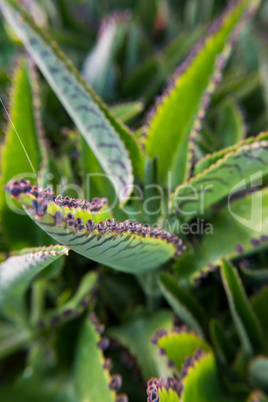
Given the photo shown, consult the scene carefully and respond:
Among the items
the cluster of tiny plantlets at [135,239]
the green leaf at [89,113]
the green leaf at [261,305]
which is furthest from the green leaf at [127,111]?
the green leaf at [261,305]

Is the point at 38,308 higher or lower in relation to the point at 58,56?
lower

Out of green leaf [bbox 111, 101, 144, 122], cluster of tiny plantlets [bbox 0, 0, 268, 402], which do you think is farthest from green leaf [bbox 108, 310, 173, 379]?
green leaf [bbox 111, 101, 144, 122]

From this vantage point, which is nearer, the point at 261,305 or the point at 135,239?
the point at 135,239

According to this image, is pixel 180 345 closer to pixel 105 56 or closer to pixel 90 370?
pixel 90 370

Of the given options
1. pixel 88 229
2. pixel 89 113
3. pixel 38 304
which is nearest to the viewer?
pixel 88 229

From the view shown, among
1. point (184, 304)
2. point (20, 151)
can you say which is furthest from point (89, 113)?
point (184, 304)

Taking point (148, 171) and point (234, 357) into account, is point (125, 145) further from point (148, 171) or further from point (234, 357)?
point (234, 357)

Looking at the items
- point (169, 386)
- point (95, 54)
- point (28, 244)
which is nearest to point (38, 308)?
point (28, 244)

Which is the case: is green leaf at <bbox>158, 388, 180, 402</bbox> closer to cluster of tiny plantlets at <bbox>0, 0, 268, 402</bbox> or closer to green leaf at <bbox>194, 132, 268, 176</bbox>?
cluster of tiny plantlets at <bbox>0, 0, 268, 402</bbox>
